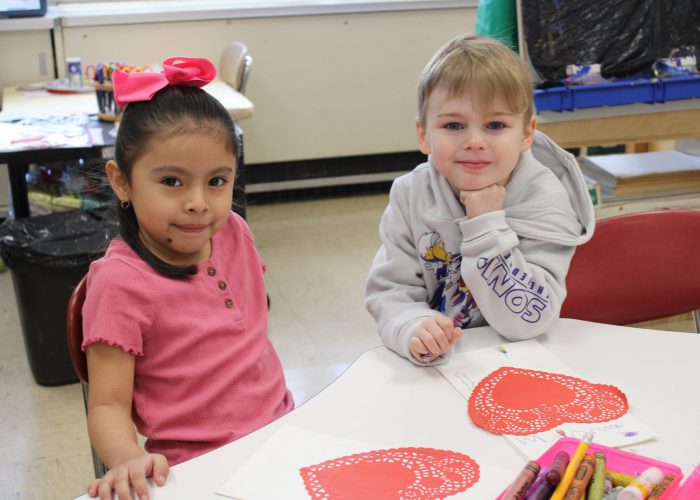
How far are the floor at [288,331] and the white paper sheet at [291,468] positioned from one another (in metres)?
1.25

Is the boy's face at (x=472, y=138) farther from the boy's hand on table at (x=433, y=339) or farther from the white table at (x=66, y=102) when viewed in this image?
the white table at (x=66, y=102)

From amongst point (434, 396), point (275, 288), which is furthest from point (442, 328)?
point (275, 288)

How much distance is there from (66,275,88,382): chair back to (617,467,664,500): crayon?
734 mm

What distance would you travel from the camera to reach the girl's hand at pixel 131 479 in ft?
2.82

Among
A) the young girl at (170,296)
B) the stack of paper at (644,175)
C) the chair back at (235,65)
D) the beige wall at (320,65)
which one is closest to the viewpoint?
the young girl at (170,296)

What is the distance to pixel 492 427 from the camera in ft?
3.21

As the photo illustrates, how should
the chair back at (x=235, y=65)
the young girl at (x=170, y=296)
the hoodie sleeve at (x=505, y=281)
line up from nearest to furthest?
the young girl at (x=170, y=296) < the hoodie sleeve at (x=505, y=281) < the chair back at (x=235, y=65)

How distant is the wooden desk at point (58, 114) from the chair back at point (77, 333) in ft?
2.44

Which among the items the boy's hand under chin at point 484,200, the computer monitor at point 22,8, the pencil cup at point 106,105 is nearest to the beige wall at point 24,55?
the computer monitor at point 22,8

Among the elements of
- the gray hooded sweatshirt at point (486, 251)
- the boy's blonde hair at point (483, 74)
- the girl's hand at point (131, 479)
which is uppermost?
the boy's blonde hair at point (483, 74)

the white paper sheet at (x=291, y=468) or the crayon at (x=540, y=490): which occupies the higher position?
the crayon at (x=540, y=490)

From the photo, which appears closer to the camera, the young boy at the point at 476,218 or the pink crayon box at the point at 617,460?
the pink crayon box at the point at 617,460

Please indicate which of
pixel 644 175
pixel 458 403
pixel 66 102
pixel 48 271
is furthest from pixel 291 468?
pixel 66 102

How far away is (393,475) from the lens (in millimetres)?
881
